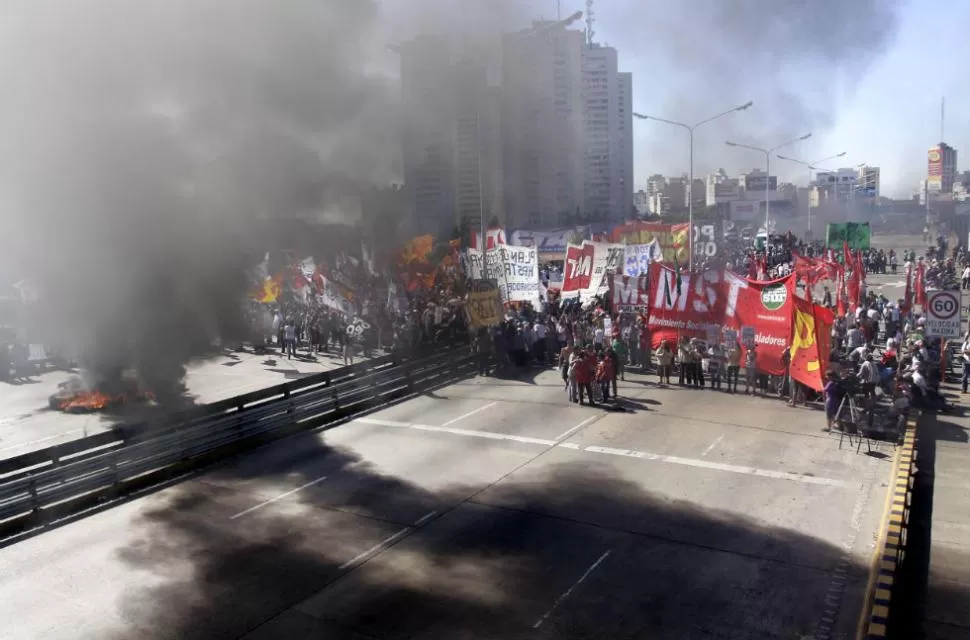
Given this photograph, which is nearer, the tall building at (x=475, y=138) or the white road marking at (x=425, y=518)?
the white road marking at (x=425, y=518)

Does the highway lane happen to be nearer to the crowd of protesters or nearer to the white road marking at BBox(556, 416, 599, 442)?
the white road marking at BBox(556, 416, 599, 442)

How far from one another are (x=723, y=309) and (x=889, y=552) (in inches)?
277

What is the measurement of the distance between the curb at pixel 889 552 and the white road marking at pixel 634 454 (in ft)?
2.36

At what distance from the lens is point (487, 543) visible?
24.2 feet

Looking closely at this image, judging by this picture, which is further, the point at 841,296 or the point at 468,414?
the point at 841,296

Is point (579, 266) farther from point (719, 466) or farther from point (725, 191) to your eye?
point (725, 191)

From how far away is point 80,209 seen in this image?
9.02 meters

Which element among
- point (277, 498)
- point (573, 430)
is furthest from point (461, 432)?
point (277, 498)

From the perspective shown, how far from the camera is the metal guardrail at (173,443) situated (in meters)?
8.40

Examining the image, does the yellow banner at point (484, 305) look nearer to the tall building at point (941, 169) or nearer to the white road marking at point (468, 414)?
the white road marking at point (468, 414)

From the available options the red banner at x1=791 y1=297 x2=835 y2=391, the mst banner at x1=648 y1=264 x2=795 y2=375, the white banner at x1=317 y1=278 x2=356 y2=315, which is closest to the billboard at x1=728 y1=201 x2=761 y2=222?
the white banner at x1=317 y1=278 x2=356 y2=315

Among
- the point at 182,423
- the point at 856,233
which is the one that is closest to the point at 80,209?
the point at 182,423

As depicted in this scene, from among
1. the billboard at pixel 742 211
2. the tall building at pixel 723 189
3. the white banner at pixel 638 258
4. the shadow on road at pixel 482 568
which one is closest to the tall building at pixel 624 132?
the white banner at pixel 638 258

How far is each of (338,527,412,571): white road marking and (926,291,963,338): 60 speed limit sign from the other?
29.6ft
